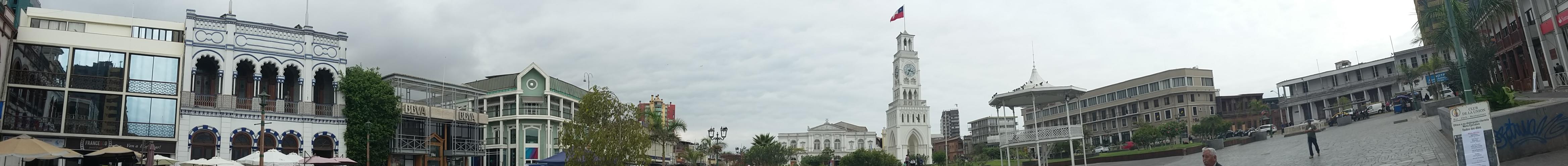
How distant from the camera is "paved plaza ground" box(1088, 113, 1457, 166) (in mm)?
20359

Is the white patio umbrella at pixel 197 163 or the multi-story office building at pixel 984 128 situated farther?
the multi-story office building at pixel 984 128

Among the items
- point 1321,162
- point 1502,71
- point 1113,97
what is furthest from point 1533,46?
point 1113,97

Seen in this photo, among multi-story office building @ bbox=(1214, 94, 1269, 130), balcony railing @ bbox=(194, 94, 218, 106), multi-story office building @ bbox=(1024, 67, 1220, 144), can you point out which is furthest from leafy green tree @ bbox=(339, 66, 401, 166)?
multi-story office building @ bbox=(1214, 94, 1269, 130)

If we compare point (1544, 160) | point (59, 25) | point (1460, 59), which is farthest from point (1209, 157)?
point (59, 25)

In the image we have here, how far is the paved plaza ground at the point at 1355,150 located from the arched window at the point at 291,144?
25653 millimetres

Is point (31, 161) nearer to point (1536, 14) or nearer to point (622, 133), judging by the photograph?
point (622, 133)

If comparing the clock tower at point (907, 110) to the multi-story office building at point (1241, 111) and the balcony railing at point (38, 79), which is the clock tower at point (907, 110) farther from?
the balcony railing at point (38, 79)

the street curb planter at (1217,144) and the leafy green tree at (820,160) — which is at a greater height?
the leafy green tree at (820,160)

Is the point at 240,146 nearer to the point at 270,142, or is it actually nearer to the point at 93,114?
the point at 270,142

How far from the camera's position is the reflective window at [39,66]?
25.7 metres

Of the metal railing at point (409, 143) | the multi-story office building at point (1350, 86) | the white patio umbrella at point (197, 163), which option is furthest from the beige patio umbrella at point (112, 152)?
the multi-story office building at point (1350, 86)

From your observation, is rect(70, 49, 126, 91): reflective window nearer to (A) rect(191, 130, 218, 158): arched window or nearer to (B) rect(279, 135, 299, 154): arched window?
(A) rect(191, 130, 218, 158): arched window

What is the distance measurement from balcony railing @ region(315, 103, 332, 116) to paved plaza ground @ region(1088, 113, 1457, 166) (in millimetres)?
25237

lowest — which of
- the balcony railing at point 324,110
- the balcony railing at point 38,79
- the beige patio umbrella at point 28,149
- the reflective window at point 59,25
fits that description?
the beige patio umbrella at point 28,149
